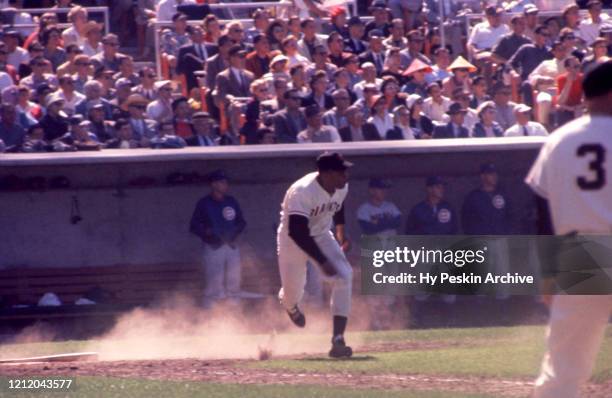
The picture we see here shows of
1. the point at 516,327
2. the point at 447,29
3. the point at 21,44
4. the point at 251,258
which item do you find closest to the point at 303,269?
the point at 516,327

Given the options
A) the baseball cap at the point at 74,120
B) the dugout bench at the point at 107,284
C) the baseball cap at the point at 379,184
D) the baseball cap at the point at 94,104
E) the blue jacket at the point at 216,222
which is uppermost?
the baseball cap at the point at 94,104

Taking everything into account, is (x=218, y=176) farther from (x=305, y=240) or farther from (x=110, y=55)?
(x=305, y=240)

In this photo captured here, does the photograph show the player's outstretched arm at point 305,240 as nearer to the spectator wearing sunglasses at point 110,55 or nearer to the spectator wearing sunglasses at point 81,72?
the spectator wearing sunglasses at point 81,72

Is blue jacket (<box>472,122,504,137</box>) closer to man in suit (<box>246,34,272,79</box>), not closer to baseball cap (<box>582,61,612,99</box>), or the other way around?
man in suit (<box>246,34,272,79</box>)

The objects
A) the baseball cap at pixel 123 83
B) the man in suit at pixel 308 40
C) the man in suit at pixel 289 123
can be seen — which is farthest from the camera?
the man in suit at pixel 308 40

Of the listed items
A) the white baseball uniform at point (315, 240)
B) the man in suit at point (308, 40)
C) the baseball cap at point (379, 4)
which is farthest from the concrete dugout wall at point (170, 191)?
the baseball cap at point (379, 4)

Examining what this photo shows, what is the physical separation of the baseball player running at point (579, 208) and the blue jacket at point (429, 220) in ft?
30.4

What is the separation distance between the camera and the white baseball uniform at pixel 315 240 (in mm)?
10938

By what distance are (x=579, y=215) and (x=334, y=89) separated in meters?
11.0

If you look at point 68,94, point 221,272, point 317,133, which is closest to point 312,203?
point 221,272

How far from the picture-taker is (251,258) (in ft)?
51.7

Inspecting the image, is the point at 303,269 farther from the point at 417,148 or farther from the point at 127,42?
the point at 127,42

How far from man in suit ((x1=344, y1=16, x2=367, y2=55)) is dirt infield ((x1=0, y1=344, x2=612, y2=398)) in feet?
26.8

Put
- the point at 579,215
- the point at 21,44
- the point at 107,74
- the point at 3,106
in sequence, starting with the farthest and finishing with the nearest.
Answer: the point at 21,44 < the point at 107,74 < the point at 3,106 < the point at 579,215
